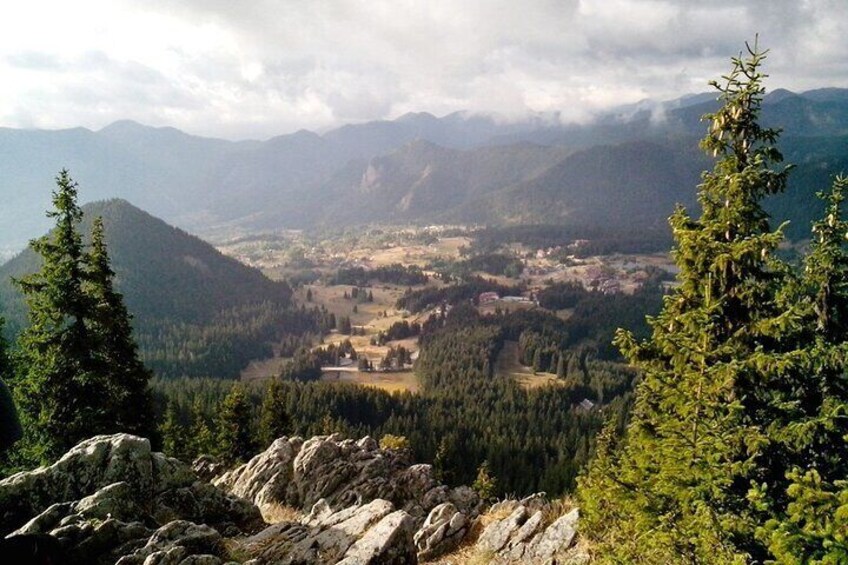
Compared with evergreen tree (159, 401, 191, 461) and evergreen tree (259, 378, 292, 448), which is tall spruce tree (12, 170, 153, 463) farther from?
evergreen tree (259, 378, 292, 448)

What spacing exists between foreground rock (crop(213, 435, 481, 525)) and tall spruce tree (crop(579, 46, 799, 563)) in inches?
681

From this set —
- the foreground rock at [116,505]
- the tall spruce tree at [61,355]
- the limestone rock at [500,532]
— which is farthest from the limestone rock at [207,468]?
the limestone rock at [500,532]

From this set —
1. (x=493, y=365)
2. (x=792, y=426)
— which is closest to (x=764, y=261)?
(x=792, y=426)

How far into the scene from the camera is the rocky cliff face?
44.9ft

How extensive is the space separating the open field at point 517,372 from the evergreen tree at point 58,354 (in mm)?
130100

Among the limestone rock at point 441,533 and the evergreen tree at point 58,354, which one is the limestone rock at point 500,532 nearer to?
the limestone rock at point 441,533

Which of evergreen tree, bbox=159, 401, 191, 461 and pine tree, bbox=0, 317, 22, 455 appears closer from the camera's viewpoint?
pine tree, bbox=0, 317, 22, 455

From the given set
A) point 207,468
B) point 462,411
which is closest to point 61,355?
point 207,468

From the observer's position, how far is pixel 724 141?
14484 mm

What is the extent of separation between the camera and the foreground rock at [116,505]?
1360 cm

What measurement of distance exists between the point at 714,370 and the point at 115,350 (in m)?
32.8

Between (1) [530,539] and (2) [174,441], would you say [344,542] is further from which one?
(2) [174,441]

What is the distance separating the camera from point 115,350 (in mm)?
31625

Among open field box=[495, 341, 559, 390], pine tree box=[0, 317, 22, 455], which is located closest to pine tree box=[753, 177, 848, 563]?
pine tree box=[0, 317, 22, 455]
